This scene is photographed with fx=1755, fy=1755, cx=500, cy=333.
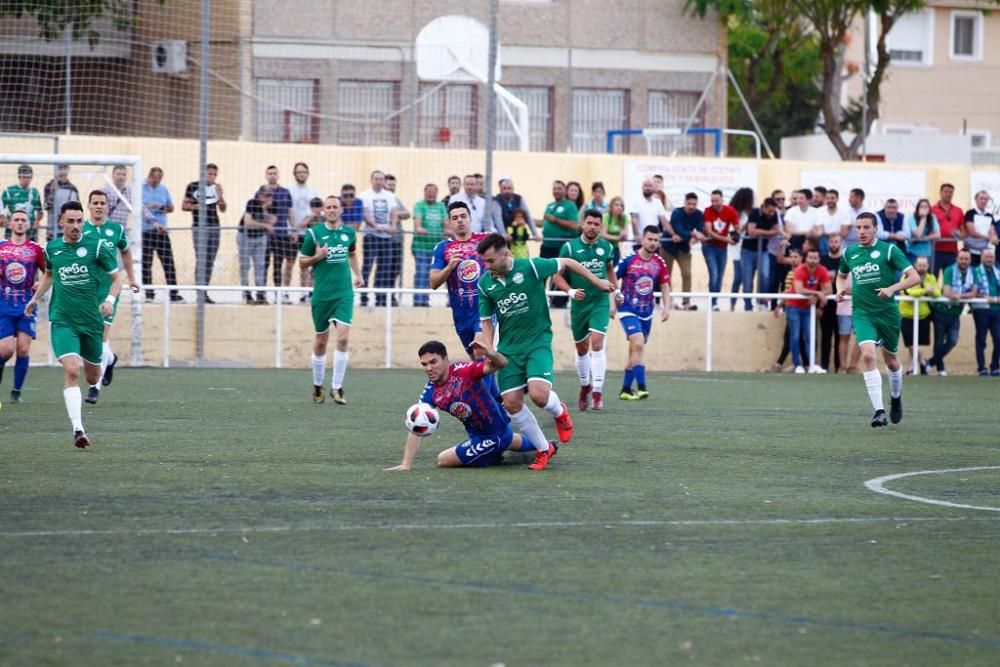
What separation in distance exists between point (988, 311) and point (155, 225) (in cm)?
1262

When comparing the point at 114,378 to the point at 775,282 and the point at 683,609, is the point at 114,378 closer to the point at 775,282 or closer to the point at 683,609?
the point at 775,282

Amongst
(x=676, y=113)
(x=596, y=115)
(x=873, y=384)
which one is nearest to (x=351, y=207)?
(x=873, y=384)

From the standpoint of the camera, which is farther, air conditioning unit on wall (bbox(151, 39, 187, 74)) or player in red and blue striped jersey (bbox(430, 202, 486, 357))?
air conditioning unit on wall (bbox(151, 39, 187, 74))

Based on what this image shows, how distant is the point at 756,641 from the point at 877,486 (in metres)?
5.08

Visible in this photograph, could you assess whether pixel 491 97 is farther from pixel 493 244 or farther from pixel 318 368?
pixel 493 244

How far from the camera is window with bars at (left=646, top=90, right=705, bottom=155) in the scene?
36.1 m

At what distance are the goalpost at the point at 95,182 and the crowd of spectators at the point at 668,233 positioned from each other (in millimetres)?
135

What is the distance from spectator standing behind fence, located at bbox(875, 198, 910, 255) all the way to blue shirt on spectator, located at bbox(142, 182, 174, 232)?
34.4ft

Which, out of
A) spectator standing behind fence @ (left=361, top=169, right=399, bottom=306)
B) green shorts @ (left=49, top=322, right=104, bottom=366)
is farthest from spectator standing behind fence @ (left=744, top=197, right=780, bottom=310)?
green shorts @ (left=49, top=322, right=104, bottom=366)

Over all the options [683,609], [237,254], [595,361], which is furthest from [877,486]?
[237,254]

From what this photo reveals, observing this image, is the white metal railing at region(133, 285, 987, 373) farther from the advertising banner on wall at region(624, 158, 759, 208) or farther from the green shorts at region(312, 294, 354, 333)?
the green shorts at region(312, 294, 354, 333)

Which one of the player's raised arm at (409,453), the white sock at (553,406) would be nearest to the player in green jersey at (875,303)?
the white sock at (553,406)

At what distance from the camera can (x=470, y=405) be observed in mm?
12023

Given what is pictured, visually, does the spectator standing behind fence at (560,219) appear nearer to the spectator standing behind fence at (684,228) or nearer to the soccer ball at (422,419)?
the spectator standing behind fence at (684,228)
